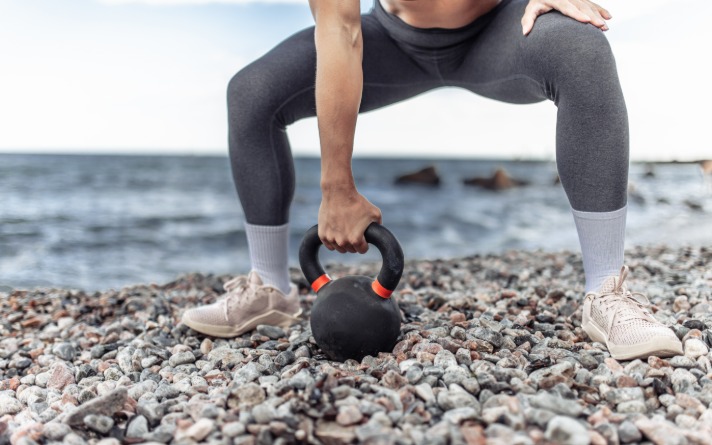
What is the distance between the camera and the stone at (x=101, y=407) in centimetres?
169

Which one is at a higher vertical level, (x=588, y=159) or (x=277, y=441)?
(x=588, y=159)

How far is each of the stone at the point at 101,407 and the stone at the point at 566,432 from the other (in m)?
1.19

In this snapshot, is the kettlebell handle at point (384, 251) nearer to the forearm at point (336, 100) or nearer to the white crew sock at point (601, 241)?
the forearm at point (336, 100)

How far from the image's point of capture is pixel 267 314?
8.98 ft

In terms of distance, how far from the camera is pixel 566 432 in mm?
1408

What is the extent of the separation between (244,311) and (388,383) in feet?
3.60

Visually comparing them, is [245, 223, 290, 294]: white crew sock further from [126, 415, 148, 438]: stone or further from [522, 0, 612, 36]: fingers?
[522, 0, 612, 36]: fingers

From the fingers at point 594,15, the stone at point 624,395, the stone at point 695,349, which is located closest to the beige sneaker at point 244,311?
the stone at point 624,395

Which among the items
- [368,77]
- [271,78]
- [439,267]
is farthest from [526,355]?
[439,267]

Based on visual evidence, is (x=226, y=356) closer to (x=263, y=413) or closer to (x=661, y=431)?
(x=263, y=413)

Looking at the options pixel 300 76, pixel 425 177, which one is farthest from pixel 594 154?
pixel 425 177

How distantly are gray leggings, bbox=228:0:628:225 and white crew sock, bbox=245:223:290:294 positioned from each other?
1.9 inches

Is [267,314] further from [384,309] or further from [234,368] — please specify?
[384,309]

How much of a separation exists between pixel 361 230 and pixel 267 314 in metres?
0.89
